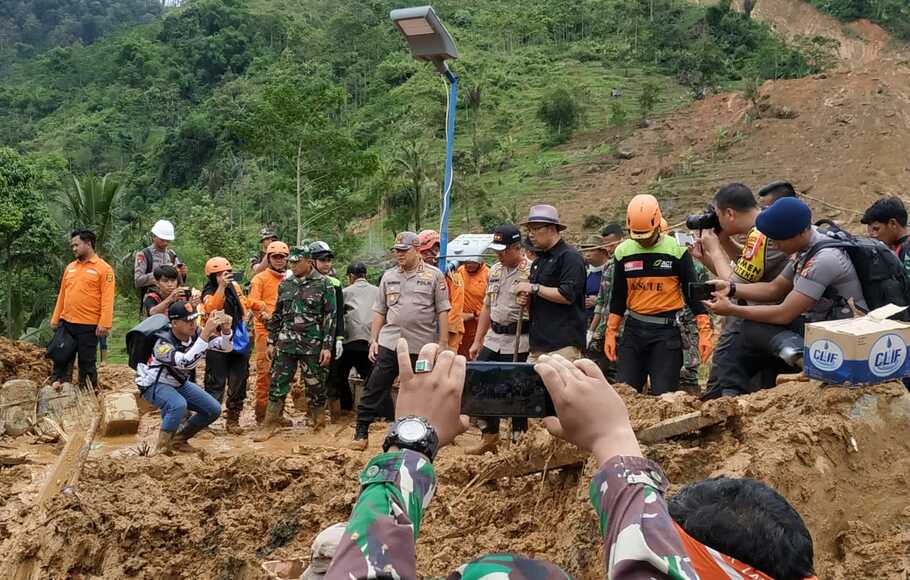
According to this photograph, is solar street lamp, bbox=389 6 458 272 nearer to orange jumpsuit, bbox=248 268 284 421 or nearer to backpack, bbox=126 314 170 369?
orange jumpsuit, bbox=248 268 284 421

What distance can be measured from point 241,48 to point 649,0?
1390 inches

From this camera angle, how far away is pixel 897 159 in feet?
80.7

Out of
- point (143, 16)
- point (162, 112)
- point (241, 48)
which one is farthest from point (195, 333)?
point (143, 16)

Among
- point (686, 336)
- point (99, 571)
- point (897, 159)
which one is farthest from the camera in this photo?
point (897, 159)

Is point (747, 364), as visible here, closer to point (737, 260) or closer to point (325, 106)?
point (737, 260)

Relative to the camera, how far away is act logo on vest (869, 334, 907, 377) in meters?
3.17

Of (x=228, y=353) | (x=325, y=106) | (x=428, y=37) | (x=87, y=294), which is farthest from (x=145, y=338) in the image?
(x=325, y=106)

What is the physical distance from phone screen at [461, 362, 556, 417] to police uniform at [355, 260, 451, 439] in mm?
4518

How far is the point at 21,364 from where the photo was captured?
29.7 feet

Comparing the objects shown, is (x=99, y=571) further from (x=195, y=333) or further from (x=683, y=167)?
(x=683, y=167)

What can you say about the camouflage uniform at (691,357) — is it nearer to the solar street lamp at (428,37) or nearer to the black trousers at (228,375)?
the solar street lamp at (428,37)

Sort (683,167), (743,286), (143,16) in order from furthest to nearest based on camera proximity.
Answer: (143,16), (683,167), (743,286)

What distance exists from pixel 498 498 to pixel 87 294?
547 cm

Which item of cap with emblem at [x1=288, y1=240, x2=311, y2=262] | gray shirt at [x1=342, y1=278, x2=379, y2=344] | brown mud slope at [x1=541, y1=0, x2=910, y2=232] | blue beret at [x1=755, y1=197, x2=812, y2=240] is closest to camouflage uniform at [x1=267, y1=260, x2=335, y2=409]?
cap with emblem at [x1=288, y1=240, x2=311, y2=262]
